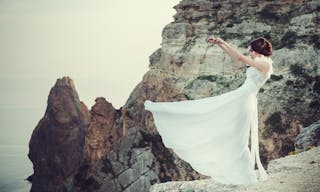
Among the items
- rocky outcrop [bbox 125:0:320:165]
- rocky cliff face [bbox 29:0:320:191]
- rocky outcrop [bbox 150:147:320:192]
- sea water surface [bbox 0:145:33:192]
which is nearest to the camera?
rocky outcrop [bbox 150:147:320:192]

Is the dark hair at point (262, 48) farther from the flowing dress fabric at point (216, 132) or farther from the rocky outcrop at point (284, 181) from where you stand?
the rocky outcrop at point (284, 181)

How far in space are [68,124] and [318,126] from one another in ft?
356

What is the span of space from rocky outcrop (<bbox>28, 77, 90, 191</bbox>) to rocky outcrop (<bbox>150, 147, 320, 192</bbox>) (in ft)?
370

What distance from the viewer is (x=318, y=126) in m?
25.0

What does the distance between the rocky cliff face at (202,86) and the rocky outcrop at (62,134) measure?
123ft

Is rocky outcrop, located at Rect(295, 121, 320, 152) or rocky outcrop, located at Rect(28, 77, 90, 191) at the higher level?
rocky outcrop, located at Rect(295, 121, 320, 152)

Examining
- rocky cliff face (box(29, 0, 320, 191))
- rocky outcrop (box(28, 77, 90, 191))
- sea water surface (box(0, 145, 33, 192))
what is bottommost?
sea water surface (box(0, 145, 33, 192))

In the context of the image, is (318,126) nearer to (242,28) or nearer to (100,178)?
(242,28)

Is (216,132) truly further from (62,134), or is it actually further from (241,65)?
(62,134)

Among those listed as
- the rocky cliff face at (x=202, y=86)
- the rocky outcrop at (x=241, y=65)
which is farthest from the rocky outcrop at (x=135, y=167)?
the rocky outcrop at (x=241, y=65)

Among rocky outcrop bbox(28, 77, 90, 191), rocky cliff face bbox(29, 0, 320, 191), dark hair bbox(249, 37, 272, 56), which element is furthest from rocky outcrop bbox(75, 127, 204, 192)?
dark hair bbox(249, 37, 272, 56)

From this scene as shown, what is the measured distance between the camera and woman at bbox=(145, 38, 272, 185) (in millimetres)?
10211

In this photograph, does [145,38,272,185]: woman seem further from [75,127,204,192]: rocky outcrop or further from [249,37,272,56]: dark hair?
[75,127,204,192]: rocky outcrop

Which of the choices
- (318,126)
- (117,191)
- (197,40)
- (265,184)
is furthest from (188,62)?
(265,184)
